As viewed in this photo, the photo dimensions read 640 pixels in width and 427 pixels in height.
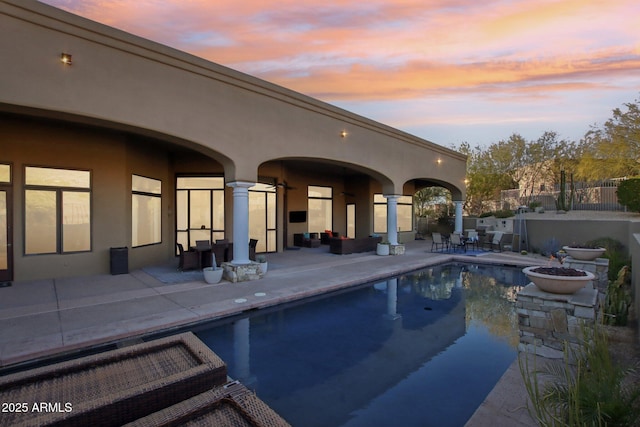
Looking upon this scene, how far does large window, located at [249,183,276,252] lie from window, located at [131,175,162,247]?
3.21 meters

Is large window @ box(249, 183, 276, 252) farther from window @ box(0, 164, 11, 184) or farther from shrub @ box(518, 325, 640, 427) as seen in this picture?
shrub @ box(518, 325, 640, 427)

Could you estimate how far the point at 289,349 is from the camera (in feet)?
16.3

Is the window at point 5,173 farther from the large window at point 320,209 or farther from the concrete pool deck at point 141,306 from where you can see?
the large window at point 320,209

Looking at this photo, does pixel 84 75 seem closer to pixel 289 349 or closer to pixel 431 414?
pixel 289 349

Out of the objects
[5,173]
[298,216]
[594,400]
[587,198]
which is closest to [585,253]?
[594,400]

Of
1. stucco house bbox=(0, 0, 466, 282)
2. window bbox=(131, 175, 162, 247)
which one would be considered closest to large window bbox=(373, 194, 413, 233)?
stucco house bbox=(0, 0, 466, 282)

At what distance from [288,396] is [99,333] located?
118 inches

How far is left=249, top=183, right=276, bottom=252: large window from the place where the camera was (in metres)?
13.0

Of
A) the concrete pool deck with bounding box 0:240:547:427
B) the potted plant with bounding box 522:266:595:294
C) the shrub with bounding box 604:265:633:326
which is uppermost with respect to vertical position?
the potted plant with bounding box 522:266:595:294

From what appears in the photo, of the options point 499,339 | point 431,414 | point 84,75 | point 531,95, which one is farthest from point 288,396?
point 531,95

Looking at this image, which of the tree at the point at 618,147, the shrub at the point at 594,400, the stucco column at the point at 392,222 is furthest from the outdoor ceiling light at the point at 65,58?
the tree at the point at 618,147

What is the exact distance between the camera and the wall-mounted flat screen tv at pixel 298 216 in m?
15.3

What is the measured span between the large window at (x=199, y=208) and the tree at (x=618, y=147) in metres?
20.2

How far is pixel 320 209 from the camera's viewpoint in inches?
666
